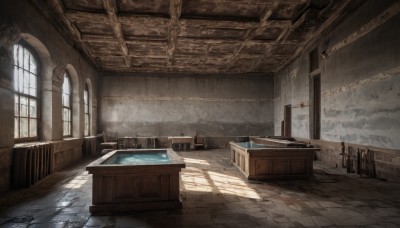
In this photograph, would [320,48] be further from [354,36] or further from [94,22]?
[94,22]

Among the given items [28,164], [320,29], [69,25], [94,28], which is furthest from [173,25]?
[28,164]

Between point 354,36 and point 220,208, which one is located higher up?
point 354,36

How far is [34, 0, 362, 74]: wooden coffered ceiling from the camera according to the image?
739 centimetres

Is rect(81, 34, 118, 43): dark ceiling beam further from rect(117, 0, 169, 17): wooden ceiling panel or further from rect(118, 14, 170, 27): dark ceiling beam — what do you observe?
rect(117, 0, 169, 17): wooden ceiling panel

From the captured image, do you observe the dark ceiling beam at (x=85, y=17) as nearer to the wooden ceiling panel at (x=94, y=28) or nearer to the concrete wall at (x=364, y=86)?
the wooden ceiling panel at (x=94, y=28)

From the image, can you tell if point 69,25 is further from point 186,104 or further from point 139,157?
point 186,104

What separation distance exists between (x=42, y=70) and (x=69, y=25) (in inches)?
72.2

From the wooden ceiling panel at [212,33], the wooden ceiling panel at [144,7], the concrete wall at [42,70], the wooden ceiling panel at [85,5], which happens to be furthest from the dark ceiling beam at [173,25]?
the concrete wall at [42,70]

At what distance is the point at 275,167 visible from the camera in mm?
6742

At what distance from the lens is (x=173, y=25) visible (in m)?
8.61

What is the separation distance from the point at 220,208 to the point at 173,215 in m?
0.92

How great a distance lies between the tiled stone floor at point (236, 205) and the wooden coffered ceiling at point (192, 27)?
17.0 ft

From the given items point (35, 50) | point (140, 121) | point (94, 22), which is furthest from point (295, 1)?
point (140, 121)

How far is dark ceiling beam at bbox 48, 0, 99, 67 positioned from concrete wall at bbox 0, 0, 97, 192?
367 millimetres
